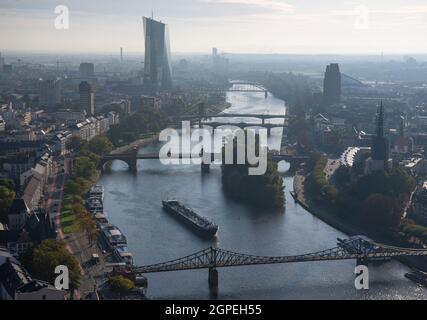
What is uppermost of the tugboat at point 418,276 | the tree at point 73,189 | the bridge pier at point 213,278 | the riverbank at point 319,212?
the tree at point 73,189

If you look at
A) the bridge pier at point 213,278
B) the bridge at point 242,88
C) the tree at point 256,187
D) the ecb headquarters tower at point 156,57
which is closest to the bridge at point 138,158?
the tree at point 256,187

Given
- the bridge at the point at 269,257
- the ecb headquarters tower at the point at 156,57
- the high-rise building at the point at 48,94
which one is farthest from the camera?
the ecb headquarters tower at the point at 156,57

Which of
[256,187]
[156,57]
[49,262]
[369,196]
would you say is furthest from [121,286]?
[156,57]

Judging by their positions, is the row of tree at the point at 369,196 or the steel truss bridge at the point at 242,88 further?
the steel truss bridge at the point at 242,88

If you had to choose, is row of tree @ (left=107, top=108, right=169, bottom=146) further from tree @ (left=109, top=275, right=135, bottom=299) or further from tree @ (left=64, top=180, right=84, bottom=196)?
tree @ (left=109, top=275, right=135, bottom=299)

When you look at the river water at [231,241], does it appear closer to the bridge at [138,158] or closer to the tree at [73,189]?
the bridge at [138,158]

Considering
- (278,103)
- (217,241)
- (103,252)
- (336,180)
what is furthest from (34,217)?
(278,103)

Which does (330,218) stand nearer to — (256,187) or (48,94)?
(256,187)
